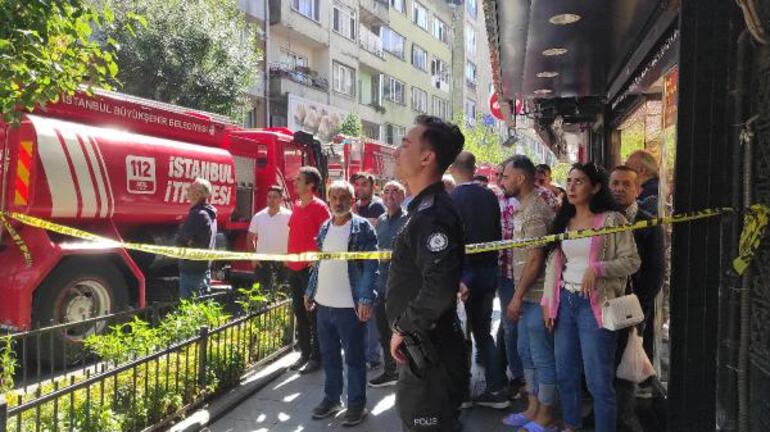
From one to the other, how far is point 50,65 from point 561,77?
4.67m

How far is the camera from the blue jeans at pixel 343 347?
447 centimetres

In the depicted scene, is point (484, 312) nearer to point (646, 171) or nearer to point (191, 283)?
point (646, 171)

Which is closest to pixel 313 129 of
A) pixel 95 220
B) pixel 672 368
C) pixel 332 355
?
pixel 95 220

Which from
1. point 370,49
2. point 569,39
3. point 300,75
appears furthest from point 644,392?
point 370,49

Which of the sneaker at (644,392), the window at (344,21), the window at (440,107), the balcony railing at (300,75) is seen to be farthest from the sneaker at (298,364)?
the window at (440,107)

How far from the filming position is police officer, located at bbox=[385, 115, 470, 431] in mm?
2512

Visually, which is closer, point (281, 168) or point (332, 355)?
point (332, 355)

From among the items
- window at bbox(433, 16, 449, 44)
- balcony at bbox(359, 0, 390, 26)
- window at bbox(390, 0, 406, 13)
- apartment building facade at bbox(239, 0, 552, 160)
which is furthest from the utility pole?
window at bbox(433, 16, 449, 44)

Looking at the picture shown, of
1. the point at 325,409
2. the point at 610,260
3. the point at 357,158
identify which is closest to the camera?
the point at 610,260

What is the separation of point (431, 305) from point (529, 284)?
1804 mm

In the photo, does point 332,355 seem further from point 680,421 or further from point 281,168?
point 281,168

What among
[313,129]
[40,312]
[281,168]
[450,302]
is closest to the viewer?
[450,302]

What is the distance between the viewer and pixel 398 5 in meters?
36.5

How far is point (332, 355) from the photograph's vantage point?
4605mm
